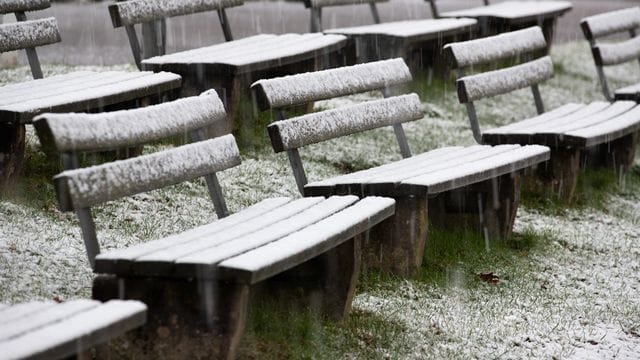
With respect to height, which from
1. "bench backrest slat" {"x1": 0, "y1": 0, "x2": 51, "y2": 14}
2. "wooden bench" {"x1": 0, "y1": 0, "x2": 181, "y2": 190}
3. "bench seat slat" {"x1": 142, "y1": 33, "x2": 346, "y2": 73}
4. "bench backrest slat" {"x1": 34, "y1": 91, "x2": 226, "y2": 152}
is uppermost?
"bench backrest slat" {"x1": 0, "y1": 0, "x2": 51, "y2": 14}

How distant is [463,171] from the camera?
5.67 meters

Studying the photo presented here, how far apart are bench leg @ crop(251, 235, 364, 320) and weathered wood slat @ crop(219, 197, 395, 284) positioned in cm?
16

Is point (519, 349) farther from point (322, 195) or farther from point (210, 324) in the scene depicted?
point (210, 324)

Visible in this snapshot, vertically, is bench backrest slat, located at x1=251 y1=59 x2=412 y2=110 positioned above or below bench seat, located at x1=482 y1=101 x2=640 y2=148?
above

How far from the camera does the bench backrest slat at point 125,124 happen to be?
13.5 feet

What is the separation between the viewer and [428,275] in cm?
A: 569

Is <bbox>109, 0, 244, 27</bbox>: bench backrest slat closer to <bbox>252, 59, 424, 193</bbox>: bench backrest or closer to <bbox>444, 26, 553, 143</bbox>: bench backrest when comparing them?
<bbox>252, 59, 424, 193</bbox>: bench backrest

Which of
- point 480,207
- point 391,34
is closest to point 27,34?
point 480,207

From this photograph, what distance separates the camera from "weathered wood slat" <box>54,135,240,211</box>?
4.09 meters

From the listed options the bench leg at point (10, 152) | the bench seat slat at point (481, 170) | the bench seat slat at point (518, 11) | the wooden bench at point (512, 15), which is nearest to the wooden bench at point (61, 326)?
the bench seat slat at point (481, 170)

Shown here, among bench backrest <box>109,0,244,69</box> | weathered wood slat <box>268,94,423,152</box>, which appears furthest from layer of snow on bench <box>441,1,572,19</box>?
weathered wood slat <box>268,94,423,152</box>

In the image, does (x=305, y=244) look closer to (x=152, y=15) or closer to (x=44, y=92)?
(x=44, y=92)

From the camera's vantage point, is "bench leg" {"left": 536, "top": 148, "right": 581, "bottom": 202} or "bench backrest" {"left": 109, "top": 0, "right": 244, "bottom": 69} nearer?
"bench backrest" {"left": 109, "top": 0, "right": 244, "bottom": 69}

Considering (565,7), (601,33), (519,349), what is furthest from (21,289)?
(565,7)
